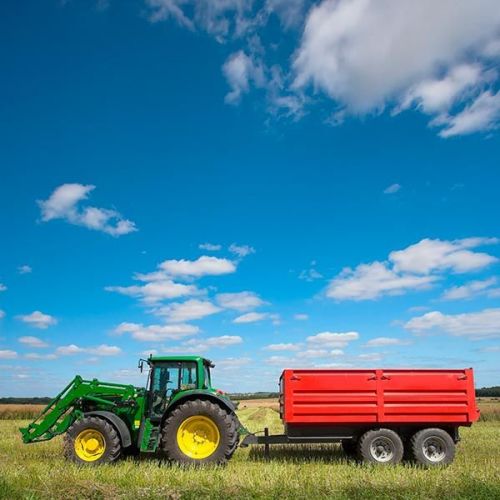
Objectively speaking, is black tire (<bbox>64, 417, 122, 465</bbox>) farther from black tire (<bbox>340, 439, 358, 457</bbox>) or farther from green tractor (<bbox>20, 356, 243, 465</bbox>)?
black tire (<bbox>340, 439, 358, 457</bbox>)

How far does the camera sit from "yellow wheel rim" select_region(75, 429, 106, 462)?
1093 centimetres

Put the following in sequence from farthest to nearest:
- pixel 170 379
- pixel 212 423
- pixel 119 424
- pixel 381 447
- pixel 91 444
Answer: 1. pixel 170 379
2. pixel 381 447
3. pixel 119 424
4. pixel 91 444
5. pixel 212 423

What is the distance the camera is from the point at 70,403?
39.3 ft

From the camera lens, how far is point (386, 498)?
7680 mm

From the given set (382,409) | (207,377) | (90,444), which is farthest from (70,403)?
(382,409)

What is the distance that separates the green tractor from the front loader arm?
18mm

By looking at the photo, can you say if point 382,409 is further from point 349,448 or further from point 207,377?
point 207,377

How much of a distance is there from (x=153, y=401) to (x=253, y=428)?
1189 centimetres

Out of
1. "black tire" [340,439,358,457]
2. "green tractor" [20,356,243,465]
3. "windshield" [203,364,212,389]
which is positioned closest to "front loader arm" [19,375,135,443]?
"green tractor" [20,356,243,465]

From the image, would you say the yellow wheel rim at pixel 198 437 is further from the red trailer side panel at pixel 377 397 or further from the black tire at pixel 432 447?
the black tire at pixel 432 447

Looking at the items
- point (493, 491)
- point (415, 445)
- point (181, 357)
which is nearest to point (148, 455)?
point (181, 357)

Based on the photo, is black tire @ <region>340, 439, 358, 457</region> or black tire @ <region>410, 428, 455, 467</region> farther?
black tire @ <region>340, 439, 358, 457</region>

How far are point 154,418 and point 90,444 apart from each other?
52.5 inches

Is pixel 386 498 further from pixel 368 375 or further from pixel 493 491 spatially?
pixel 368 375
